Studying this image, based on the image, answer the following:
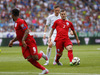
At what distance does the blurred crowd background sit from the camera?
3316 cm

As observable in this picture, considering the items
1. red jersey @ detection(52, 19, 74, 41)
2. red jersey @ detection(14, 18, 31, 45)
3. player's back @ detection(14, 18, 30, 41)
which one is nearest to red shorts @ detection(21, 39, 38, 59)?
red jersey @ detection(14, 18, 31, 45)

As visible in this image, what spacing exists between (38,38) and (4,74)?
2302cm

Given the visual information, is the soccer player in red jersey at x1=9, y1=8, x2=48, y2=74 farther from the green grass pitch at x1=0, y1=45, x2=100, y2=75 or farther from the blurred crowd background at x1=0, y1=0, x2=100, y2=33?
the blurred crowd background at x1=0, y1=0, x2=100, y2=33

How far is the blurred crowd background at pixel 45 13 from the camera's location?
3316 centimetres

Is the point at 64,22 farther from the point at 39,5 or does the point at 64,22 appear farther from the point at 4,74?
the point at 39,5

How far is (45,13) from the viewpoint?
3534 centimetres

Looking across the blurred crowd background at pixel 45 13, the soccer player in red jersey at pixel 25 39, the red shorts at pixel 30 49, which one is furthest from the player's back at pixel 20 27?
the blurred crowd background at pixel 45 13

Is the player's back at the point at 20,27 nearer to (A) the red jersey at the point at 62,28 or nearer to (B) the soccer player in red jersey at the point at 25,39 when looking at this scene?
(B) the soccer player in red jersey at the point at 25,39

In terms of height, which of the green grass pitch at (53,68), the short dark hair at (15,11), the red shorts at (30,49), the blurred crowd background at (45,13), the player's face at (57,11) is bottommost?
the blurred crowd background at (45,13)

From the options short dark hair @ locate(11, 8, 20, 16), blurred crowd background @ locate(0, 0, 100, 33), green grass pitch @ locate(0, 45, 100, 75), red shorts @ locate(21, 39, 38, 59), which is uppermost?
short dark hair @ locate(11, 8, 20, 16)

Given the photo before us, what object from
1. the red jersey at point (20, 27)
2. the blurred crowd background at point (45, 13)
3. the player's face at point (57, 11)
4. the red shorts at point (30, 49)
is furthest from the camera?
the blurred crowd background at point (45, 13)

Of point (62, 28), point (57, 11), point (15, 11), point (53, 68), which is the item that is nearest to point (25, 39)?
point (15, 11)

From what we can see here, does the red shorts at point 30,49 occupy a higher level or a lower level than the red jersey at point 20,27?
lower

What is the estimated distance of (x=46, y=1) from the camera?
37031mm
